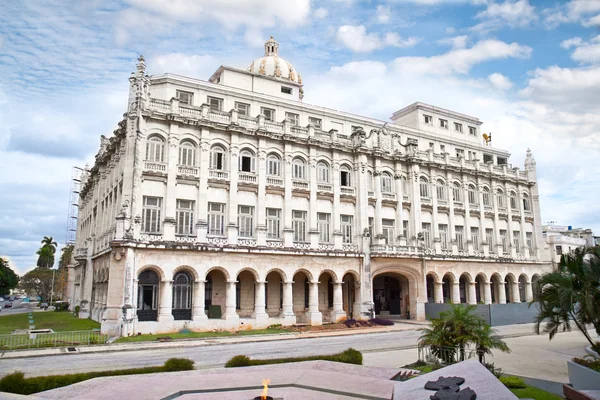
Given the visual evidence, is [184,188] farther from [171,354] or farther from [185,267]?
[171,354]

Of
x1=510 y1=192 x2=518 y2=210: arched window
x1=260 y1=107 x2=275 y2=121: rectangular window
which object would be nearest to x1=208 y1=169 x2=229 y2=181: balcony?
x1=260 y1=107 x2=275 y2=121: rectangular window

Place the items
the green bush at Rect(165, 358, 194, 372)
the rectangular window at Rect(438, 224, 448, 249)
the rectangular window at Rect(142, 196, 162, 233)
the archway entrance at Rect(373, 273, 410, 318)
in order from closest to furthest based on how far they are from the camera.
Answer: the green bush at Rect(165, 358, 194, 372)
the rectangular window at Rect(142, 196, 162, 233)
the archway entrance at Rect(373, 273, 410, 318)
the rectangular window at Rect(438, 224, 448, 249)

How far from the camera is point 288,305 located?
121 feet

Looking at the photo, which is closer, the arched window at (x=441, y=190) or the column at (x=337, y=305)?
the column at (x=337, y=305)

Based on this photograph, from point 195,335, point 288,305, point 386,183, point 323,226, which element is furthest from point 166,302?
point 386,183

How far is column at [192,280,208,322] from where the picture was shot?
3306 cm

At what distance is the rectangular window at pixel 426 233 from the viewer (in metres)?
47.2

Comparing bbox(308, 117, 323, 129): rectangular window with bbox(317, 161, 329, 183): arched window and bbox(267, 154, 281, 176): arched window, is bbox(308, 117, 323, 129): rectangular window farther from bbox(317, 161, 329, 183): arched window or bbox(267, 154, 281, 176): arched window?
bbox(267, 154, 281, 176): arched window

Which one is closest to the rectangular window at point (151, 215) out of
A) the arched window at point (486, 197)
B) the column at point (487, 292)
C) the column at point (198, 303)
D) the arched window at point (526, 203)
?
the column at point (198, 303)

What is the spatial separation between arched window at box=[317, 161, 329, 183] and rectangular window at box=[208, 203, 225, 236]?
9.59m

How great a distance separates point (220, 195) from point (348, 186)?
1246cm

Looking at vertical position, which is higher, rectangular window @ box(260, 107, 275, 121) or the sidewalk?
rectangular window @ box(260, 107, 275, 121)

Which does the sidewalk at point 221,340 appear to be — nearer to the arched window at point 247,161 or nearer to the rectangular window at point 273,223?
the rectangular window at point 273,223

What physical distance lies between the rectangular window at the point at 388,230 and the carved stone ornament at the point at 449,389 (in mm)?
33106
